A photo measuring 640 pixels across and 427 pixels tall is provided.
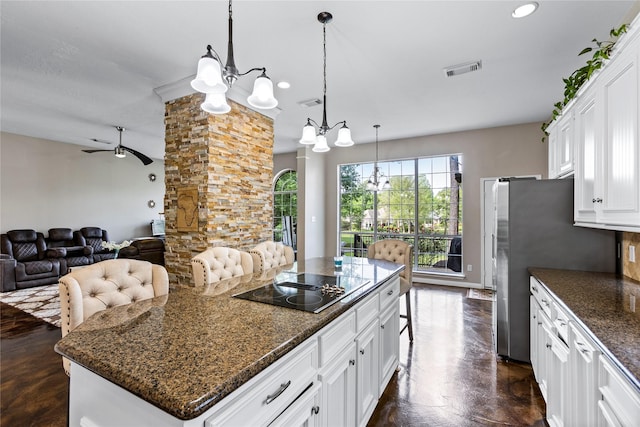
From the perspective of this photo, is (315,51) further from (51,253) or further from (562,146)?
(51,253)

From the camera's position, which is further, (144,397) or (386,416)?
(386,416)

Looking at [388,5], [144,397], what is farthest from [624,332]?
[388,5]

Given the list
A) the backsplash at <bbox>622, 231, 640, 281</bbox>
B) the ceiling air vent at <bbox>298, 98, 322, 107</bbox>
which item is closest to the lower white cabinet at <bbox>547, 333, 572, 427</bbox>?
the backsplash at <bbox>622, 231, 640, 281</bbox>

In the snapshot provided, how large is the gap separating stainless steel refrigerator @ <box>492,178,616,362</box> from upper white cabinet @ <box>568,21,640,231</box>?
8.8 inches

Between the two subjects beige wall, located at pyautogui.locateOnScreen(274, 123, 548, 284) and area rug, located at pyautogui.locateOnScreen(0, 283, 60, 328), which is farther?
beige wall, located at pyautogui.locateOnScreen(274, 123, 548, 284)

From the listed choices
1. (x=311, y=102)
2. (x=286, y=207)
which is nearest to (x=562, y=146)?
(x=311, y=102)

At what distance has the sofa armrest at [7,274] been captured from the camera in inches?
201

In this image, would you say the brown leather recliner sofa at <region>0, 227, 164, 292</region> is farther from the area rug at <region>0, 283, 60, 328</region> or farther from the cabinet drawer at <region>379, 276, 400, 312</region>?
the cabinet drawer at <region>379, 276, 400, 312</region>

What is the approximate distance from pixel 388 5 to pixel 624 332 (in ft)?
7.84

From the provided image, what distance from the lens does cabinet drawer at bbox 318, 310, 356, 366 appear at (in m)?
1.30

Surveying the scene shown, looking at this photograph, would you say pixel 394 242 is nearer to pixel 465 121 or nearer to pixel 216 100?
pixel 216 100

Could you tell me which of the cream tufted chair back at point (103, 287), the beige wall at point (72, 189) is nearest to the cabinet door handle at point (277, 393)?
the cream tufted chair back at point (103, 287)

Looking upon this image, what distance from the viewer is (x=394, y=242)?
329cm

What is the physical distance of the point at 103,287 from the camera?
153 cm
